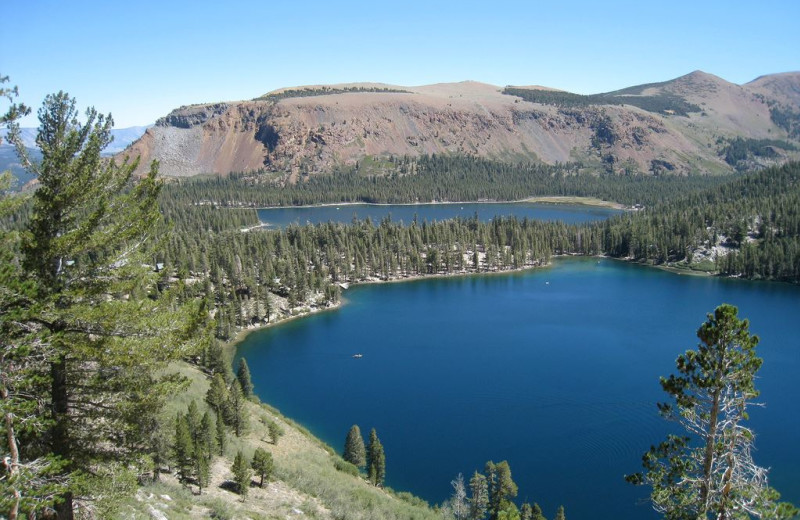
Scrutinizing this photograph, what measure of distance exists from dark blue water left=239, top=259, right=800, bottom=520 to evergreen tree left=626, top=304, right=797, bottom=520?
29.2 meters

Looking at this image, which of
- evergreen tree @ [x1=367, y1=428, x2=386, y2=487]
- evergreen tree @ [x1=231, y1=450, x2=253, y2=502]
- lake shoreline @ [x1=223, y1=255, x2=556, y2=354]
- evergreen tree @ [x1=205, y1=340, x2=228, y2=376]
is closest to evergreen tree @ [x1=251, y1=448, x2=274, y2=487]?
evergreen tree @ [x1=231, y1=450, x2=253, y2=502]

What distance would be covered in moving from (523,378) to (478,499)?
106 ft

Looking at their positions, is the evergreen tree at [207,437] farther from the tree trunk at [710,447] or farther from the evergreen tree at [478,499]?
the tree trunk at [710,447]

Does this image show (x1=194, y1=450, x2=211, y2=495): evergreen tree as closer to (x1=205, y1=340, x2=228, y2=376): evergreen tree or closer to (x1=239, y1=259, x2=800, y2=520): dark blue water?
(x1=239, y1=259, x2=800, y2=520): dark blue water

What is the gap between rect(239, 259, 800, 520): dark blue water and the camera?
5103 centimetres

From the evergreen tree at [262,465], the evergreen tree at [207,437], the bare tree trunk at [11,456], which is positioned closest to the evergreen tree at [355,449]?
→ the evergreen tree at [207,437]

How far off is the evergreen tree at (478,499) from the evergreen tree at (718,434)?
25.1 meters

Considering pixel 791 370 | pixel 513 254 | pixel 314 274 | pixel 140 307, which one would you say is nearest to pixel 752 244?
pixel 513 254

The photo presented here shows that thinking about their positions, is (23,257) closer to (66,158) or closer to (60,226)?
(60,226)

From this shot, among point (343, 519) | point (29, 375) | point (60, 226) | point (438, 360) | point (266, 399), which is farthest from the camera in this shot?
point (438, 360)

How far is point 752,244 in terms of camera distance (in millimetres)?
153500

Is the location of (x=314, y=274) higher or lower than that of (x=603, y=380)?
higher

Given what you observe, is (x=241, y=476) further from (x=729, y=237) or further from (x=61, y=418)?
(x=729, y=237)

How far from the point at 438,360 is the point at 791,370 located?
4828 cm
